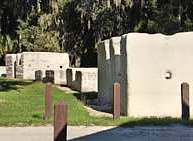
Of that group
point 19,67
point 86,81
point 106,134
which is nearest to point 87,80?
point 86,81

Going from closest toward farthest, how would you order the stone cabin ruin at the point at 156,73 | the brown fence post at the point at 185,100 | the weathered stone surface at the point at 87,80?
the brown fence post at the point at 185,100, the stone cabin ruin at the point at 156,73, the weathered stone surface at the point at 87,80

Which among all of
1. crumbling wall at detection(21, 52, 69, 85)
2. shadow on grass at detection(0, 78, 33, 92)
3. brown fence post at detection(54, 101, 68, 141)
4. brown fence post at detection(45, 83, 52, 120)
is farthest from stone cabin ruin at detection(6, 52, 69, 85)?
brown fence post at detection(54, 101, 68, 141)

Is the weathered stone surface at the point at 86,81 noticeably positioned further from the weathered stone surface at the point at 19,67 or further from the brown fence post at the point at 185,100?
the brown fence post at the point at 185,100

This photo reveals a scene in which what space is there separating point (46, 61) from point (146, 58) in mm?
30371

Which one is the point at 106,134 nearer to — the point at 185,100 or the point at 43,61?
the point at 185,100

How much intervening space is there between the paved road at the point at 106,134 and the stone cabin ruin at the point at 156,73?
353 centimetres

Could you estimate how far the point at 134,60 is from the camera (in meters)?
17.8

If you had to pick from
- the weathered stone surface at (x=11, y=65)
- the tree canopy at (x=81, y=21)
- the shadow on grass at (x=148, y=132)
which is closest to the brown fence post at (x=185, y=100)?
the shadow on grass at (x=148, y=132)

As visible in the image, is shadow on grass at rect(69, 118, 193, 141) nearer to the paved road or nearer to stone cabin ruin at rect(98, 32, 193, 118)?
the paved road

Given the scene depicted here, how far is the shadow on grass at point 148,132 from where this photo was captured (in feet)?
40.1

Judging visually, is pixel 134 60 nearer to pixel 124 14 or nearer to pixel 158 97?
pixel 158 97

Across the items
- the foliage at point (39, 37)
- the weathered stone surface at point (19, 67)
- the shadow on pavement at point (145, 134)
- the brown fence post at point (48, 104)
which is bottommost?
the shadow on pavement at point (145, 134)

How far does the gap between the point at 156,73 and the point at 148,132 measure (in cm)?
478

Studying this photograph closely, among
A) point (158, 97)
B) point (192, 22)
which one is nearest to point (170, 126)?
point (158, 97)
